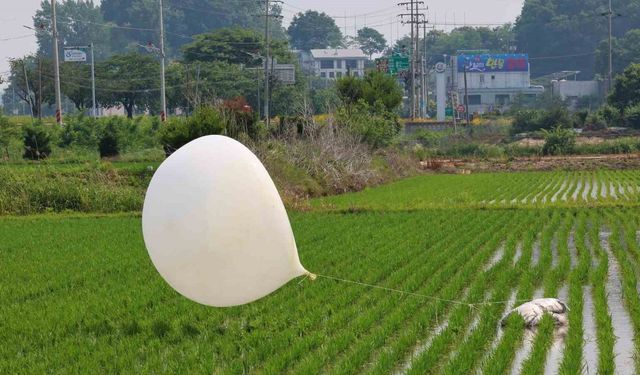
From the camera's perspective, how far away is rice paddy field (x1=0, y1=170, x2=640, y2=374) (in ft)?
26.9

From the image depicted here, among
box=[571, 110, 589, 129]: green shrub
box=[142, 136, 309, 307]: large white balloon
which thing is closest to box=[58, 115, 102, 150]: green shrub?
box=[142, 136, 309, 307]: large white balloon

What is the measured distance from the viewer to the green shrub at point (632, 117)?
66625 mm

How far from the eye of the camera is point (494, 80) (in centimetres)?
11500

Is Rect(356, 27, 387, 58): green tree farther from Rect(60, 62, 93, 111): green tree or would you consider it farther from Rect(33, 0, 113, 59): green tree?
Rect(60, 62, 93, 111): green tree

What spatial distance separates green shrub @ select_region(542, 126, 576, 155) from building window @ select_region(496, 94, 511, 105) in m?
62.9

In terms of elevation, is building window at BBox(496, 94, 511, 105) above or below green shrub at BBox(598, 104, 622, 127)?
above

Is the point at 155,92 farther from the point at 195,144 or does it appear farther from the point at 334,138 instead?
the point at 195,144

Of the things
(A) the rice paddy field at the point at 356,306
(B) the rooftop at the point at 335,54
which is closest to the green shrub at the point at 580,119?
(A) the rice paddy field at the point at 356,306

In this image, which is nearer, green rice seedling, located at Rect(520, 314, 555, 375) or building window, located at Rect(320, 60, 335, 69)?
green rice seedling, located at Rect(520, 314, 555, 375)

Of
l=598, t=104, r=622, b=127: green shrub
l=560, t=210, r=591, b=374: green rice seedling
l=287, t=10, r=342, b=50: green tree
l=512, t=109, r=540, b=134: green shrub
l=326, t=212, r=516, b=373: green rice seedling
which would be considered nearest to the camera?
l=560, t=210, r=591, b=374: green rice seedling

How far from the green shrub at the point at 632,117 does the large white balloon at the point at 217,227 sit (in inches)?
2463

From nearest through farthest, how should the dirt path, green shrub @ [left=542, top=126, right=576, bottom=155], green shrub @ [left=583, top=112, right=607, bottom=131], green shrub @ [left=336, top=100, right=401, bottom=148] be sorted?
green shrub @ [left=336, top=100, right=401, bottom=148] < the dirt path < green shrub @ [left=542, top=126, right=576, bottom=155] < green shrub @ [left=583, top=112, right=607, bottom=131]

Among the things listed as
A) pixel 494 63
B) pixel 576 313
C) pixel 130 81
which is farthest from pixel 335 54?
pixel 576 313

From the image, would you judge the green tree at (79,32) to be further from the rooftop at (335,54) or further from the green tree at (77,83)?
the green tree at (77,83)
